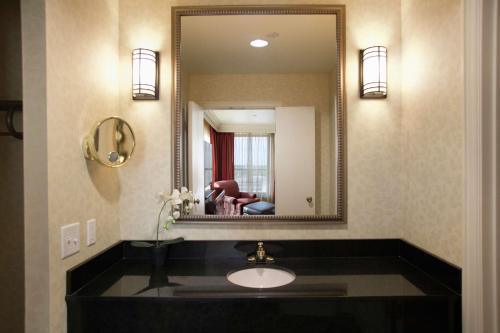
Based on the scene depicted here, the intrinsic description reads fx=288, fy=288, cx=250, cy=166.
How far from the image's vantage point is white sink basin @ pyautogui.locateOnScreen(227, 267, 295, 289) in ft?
4.76

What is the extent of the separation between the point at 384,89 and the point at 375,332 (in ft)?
3.78

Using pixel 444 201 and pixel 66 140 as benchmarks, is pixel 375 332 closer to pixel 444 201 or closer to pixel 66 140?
pixel 444 201

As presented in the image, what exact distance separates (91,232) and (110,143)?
1.36 ft

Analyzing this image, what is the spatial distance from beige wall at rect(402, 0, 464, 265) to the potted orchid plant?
1.15 metres

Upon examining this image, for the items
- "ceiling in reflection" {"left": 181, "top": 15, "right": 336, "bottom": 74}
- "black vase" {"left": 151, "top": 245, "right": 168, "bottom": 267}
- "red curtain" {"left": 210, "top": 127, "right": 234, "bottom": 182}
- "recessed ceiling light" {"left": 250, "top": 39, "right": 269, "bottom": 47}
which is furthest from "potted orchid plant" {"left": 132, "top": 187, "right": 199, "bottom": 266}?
"recessed ceiling light" {"left": 250, "top": 39, "right": 269, "bottom": 47}

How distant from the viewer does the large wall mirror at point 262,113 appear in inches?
61.6

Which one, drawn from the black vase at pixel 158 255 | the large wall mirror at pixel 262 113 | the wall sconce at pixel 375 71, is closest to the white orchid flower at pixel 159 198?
the large wall mirror at pixel 262 113

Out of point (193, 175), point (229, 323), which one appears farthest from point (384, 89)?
point (229, 323)

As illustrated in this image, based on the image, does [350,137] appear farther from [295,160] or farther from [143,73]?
[143,73]

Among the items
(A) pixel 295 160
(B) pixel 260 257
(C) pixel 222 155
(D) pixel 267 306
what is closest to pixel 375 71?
(A) pixel 295 160

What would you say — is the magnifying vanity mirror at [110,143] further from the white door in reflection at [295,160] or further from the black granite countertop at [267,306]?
the white door in reflection at [295,160]

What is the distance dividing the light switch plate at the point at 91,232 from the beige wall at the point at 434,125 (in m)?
1.55

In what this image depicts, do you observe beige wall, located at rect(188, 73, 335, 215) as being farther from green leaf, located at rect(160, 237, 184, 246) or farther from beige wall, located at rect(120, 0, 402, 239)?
green leaf, located at rect(160, 237, 184, 246)

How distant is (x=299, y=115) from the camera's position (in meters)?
1.58
